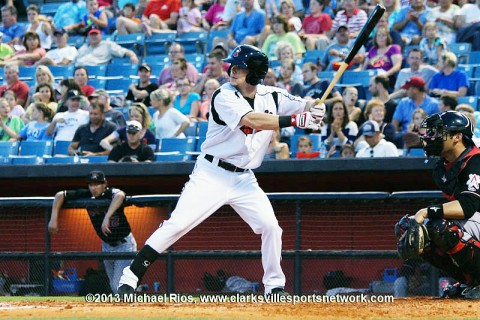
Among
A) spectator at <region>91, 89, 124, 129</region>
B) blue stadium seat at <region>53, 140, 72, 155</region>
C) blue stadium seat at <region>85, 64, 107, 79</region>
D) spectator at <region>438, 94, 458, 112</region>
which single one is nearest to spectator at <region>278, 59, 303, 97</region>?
spectator at <region>91, 89, 124, 129</region>

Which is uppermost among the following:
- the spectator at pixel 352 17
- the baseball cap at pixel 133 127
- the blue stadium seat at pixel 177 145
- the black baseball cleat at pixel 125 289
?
the spectator at pixel 352 17

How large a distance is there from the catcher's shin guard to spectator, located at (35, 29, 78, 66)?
9.42 meters

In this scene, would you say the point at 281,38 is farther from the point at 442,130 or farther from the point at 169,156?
the point at 442,130

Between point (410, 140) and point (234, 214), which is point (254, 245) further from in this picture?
point (410, 140)

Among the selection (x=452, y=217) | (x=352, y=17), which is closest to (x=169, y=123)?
(x=352, y=17)

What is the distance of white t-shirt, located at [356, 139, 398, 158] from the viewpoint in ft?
32.6

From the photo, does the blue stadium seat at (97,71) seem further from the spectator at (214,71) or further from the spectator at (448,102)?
the spectator at (448,102)

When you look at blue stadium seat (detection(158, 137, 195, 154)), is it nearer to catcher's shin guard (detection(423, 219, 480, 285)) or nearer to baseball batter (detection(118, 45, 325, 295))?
baseball batter (detection(118, 45, 325, 295))

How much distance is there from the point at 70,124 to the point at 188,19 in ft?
10.9

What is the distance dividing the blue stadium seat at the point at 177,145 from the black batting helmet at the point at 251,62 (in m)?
4.04

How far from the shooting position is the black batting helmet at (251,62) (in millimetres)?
7102

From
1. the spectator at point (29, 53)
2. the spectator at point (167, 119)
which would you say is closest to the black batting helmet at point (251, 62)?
the spectator at point (167, 119)

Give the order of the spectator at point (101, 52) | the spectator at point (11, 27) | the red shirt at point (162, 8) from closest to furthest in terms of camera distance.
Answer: the spectator at point (101, 52) < the red shirt at point (162, 8) < the spectator at point (11, 27)

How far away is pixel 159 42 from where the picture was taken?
15.1 m
